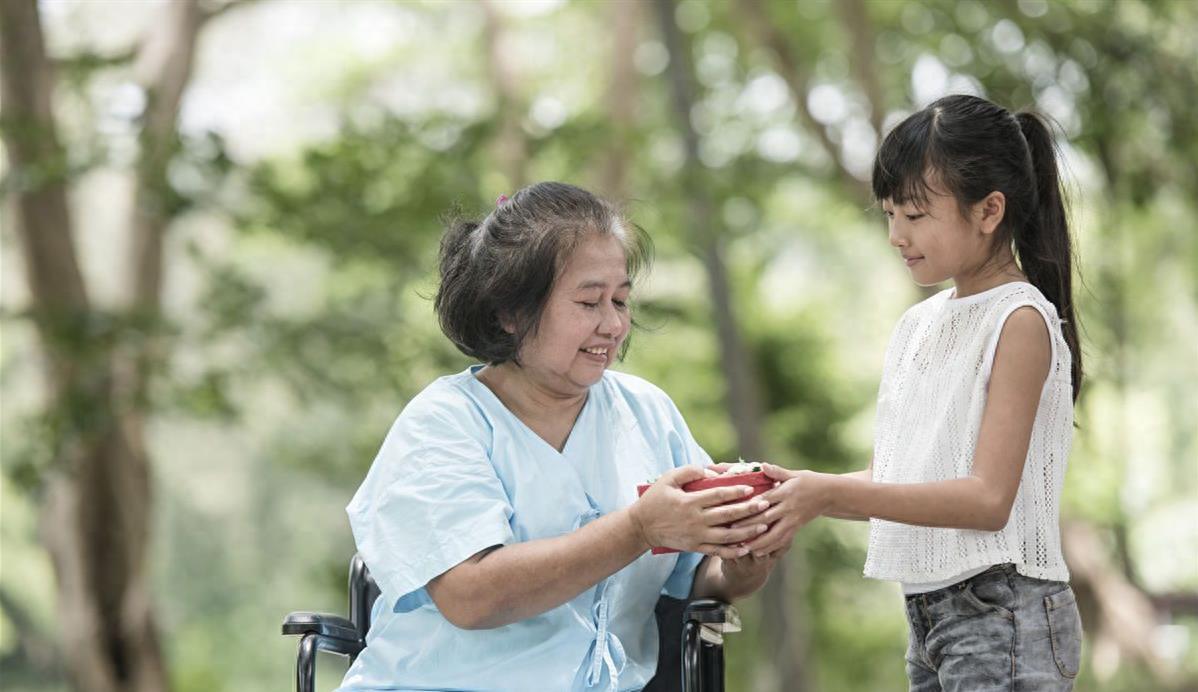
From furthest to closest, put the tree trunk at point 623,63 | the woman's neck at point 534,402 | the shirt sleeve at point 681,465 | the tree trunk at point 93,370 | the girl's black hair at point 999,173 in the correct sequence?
the tree trunk at point 623,63 → the tree trunk at point 93,370 → the shirt sleeve at point 681,465 → the woman's neck at point 534,402 → the girl's black hair at point 999,173

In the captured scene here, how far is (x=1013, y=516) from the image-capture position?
180cm

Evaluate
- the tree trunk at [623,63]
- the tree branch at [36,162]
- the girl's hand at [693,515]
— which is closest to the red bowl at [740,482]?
the girl's hand at [693,515]

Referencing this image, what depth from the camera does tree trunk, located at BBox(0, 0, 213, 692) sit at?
584 centimetres

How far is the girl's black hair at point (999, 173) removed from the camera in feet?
5.95

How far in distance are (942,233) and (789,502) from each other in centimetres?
40

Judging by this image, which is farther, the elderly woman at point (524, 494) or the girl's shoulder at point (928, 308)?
Answer: the girl's shoulder at point (928, 308)

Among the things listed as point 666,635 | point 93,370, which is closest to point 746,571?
point 666,635

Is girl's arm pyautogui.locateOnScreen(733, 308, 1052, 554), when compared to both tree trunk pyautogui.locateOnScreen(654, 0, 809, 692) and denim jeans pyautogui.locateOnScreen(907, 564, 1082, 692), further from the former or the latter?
tree trunk pyautogui.locateOnScreen(654, 0, 809, 692)

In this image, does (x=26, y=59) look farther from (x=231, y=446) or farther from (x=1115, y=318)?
(x=231, y=446)

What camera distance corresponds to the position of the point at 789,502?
1.75 meters

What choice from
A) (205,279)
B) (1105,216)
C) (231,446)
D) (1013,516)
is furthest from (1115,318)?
(231,446)

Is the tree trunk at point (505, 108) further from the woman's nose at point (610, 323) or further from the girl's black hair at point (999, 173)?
the girl's black hair at point (999, 173)

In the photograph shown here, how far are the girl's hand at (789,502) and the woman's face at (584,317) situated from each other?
35cm

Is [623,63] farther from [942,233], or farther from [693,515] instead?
[693,515]
